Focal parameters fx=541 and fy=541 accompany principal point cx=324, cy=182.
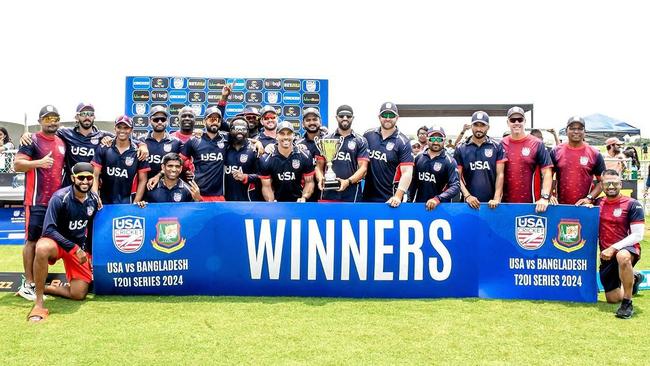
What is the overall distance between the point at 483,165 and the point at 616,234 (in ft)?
5.78

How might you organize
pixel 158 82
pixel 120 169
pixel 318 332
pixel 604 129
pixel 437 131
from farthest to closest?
pixel 604 129, pixel 158 82, pixel 437 131, pixel 120 169, pixel 318 332

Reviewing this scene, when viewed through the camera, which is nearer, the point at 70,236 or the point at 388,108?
the point at 70,236

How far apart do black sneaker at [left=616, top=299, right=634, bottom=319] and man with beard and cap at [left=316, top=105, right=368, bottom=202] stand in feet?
10.8

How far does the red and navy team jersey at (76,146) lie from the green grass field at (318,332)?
1809 mm

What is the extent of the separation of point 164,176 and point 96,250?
4.12 feet

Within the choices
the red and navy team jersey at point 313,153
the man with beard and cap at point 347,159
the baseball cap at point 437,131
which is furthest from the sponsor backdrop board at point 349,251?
the baseball cap at point 437,131

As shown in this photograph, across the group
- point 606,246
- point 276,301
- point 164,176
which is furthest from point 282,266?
point 606,246

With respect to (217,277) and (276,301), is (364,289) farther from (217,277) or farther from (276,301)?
(217,277)

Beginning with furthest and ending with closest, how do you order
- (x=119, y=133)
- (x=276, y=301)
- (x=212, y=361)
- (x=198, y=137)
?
Result: (x=198, y=137), (x=119, y=133), (x=276, y=301), (x=212, y=361)

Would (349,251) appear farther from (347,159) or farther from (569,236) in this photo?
(569,236)

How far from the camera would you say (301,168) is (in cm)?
732

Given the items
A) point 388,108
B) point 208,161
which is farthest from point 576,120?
point 208,161

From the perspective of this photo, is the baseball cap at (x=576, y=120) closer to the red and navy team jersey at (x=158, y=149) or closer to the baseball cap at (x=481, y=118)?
the baseball cap at (x=481, y=118)

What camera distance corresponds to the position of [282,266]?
21.6 feet
